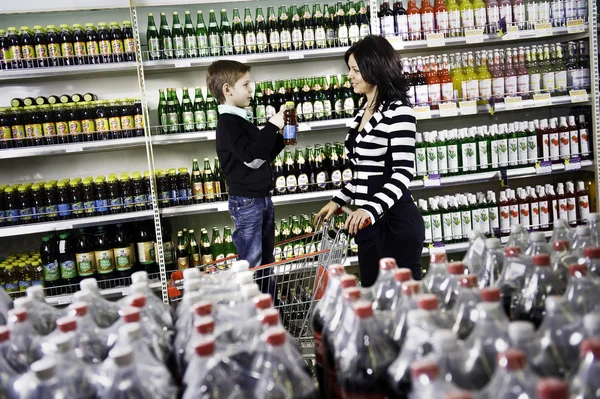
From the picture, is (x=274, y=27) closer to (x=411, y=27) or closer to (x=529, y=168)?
(x=411, y=27)

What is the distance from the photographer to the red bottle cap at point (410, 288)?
119 centimetres

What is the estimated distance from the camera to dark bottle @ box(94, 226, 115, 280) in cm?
377

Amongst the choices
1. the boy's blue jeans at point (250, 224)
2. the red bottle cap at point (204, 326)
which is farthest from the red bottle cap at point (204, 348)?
the boy's blue jeans at point (250, 224)

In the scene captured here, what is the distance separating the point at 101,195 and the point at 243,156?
137 centimetres

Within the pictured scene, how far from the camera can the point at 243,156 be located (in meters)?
2.88

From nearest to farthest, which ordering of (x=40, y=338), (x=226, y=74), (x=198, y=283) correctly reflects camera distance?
(x=40, y=338)
(x=198, y=283)
(x=226, y=74)

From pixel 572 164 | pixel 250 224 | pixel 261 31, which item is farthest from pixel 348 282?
pixel 572 164

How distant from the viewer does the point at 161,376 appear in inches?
40.8

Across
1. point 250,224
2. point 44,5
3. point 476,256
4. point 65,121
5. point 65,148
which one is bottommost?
point 250,224

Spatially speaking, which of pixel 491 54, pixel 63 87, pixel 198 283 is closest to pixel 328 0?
pixel 491 54

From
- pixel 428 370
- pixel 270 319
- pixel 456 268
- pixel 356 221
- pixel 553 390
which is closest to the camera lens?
pixel 553 390

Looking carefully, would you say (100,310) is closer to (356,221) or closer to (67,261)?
(356,221)

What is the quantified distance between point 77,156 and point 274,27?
1.63 m

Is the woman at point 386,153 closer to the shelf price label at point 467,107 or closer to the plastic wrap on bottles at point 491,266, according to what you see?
the plastic wrap on bottles at point 491,266
